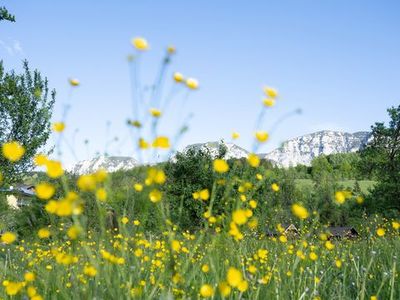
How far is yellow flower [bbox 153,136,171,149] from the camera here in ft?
→ 6.11

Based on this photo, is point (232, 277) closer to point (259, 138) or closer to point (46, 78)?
point (259, 138)

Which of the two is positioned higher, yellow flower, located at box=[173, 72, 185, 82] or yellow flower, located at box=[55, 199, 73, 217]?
yellow flower, located at box=[173, 72, 185, 82]

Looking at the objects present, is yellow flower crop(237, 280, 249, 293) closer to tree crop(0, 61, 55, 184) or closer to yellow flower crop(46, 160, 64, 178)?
yellow flower crop(46, 160, 64, 178)

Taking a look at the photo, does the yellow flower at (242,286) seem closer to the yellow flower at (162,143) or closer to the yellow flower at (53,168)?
the yellow flower at (162,143)

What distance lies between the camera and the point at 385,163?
112 ft

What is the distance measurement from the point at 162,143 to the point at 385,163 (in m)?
35.4

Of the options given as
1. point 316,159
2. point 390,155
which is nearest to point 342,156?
point 316,159

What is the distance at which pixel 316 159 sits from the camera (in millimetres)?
142000

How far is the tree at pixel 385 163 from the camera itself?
3328cm

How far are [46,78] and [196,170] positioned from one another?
46.7 feet

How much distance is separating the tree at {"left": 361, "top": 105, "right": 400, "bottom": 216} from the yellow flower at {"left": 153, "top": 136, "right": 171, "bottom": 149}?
33667mm

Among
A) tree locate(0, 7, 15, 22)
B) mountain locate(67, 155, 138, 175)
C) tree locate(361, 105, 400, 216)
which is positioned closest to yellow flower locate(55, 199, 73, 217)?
mountain locate(67, 155, 138, 175)

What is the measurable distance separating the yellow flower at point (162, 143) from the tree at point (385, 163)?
3367 cm

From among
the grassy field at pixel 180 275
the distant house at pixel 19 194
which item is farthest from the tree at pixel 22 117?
the grassy field at pixel 180 275
